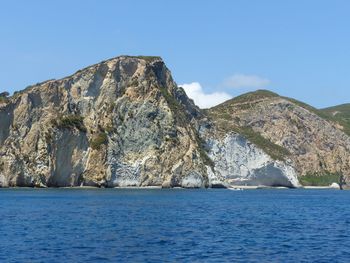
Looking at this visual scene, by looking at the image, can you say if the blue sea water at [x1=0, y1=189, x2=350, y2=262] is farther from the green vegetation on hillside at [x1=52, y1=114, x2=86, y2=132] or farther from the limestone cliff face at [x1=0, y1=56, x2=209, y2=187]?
the green vegetation on hillside at [x1=52, y1=114, x2=86, y2=132]

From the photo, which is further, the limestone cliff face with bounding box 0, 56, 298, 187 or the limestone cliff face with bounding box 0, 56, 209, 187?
the limestone cliff face with bounding box 0, 56, 298, 187

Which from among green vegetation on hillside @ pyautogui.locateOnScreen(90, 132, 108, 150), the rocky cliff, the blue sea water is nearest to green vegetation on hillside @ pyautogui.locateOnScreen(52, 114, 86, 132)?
the rocky cliff

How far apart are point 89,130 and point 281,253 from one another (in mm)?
131419

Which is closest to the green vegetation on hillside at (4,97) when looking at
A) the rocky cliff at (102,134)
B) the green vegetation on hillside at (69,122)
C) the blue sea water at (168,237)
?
the rocky cliff at (102,134)

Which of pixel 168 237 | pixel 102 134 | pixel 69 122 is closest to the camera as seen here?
pixel 168 237

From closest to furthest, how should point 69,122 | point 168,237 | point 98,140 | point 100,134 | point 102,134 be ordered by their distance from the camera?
point 168,237, point 98,140, point 69,122, point 102,134, point 100,134

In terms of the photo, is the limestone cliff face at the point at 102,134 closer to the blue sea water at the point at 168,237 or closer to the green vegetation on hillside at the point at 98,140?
the green vegetation on hillside at the point at 98,140

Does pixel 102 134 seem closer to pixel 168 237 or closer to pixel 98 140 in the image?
pixel 98 140

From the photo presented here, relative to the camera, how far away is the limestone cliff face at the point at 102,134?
6348 inches

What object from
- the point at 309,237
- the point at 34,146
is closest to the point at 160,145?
the point at 34,146

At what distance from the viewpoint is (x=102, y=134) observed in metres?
165

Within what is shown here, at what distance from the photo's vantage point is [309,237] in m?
50.5

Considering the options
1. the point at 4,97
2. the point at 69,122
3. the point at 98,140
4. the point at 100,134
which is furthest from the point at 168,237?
the point at 4,97

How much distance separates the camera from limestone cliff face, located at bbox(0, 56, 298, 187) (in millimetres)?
161250
